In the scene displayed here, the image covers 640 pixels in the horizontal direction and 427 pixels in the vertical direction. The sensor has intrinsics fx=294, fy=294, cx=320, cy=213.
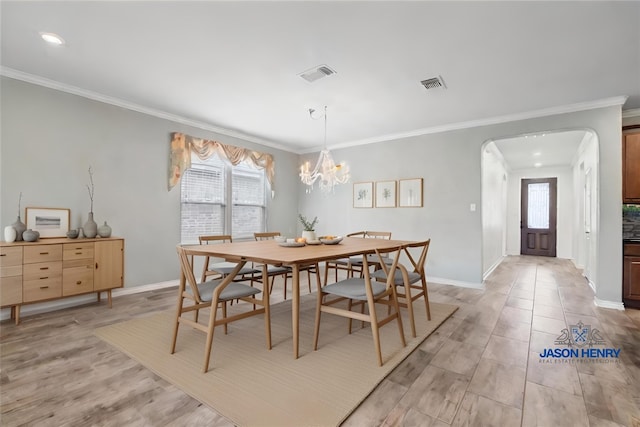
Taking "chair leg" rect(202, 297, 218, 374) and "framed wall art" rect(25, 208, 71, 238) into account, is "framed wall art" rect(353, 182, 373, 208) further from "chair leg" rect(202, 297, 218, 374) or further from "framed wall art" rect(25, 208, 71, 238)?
"framed wall art" rect(25, 208, 71, 238)

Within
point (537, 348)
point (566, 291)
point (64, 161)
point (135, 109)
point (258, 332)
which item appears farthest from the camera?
point (566, 291)

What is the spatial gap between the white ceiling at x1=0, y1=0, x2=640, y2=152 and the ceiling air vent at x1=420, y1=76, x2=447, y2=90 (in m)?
0.11

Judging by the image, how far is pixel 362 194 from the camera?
19.3 feet

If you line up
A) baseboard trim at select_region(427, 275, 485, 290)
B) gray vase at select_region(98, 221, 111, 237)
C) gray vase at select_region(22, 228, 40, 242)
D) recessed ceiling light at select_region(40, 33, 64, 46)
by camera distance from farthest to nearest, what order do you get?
baseboard trim at select_region(427, 275, 485, 290) → gray vase at select_region(98, 221, 111, 237) → gray vase at select_region(22, 228, 40, 242) → recessed ceiling light at select_region(40, 33, 64, 46)

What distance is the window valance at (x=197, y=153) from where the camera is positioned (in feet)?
14.8

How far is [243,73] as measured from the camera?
3141 mm

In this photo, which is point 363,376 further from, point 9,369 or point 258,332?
point 9,369

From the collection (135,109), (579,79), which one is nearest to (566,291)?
(579,79)

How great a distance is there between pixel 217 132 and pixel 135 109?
1.30 m

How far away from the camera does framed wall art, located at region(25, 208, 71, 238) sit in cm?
328

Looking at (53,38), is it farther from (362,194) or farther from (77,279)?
(362,194)

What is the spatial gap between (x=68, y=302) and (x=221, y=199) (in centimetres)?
253

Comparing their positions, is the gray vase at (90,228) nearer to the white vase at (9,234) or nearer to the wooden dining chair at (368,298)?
the white vase at (9,234)

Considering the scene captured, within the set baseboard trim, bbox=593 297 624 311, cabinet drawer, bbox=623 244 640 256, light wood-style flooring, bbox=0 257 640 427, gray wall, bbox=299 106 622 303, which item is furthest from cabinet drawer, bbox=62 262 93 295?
cabinet drawer, bbox=623 244 640 256
